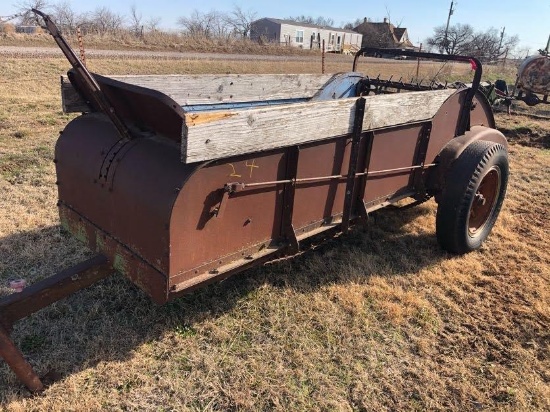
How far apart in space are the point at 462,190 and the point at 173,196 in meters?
2.34

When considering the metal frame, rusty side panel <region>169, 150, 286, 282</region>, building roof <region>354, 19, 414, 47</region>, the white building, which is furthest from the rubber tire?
building roof <region>354, 19, 414, 47</region>

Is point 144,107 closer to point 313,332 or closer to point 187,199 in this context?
point 187,199

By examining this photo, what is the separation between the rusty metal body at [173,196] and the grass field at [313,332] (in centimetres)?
43

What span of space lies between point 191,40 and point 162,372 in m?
27.2

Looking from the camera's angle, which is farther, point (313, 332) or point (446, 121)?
point (446, 121)

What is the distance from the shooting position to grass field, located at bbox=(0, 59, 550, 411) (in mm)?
2402

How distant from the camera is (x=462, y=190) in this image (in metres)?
3.46

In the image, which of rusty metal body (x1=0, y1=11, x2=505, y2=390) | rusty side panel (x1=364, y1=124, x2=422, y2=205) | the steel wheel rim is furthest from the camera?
the steel wheel rim

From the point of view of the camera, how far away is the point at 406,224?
447 cm

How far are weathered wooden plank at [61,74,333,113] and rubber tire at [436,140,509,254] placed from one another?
1.64m

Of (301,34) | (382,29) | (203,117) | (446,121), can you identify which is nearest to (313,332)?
(203,117)

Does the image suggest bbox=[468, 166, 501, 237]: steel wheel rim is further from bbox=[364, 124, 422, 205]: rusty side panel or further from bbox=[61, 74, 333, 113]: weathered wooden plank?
bbox=[61, 74, 333, 113]: weathered wooden plank

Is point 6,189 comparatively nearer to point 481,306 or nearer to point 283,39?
point 481,306

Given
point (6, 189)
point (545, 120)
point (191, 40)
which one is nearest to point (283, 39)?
→ point (191, 40)
